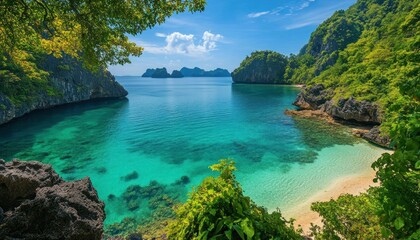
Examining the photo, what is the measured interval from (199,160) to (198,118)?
24302mm

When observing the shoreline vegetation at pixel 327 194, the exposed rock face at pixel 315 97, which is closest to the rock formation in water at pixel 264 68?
the exposed rock face at pixel 315 97

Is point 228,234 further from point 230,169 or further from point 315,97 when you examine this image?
point 315,97

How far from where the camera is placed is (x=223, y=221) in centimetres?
420

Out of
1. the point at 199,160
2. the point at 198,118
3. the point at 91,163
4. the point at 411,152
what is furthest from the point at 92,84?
the point at 411,152

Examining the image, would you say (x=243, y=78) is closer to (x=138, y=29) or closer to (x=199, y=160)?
(x=199, y=160)

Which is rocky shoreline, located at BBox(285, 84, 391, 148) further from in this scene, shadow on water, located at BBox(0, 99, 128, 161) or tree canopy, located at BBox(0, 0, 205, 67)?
shadow on water, located at BBox(0, 99, 128, 161)

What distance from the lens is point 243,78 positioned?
184m

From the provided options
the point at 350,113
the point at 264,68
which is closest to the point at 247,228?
the point at 350,113

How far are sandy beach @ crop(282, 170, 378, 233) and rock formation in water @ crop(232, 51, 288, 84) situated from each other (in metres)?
143

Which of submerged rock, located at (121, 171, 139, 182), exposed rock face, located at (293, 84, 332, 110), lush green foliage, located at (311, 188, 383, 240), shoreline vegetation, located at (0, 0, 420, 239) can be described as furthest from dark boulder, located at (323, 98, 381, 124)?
submerged rock, located at (121, 171, 139, 182)

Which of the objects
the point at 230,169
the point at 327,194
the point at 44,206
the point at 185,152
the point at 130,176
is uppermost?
the point at 230,169

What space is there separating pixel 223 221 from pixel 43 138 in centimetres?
3950

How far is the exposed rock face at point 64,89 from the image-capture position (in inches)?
1698

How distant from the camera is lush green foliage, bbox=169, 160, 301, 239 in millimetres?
4152
